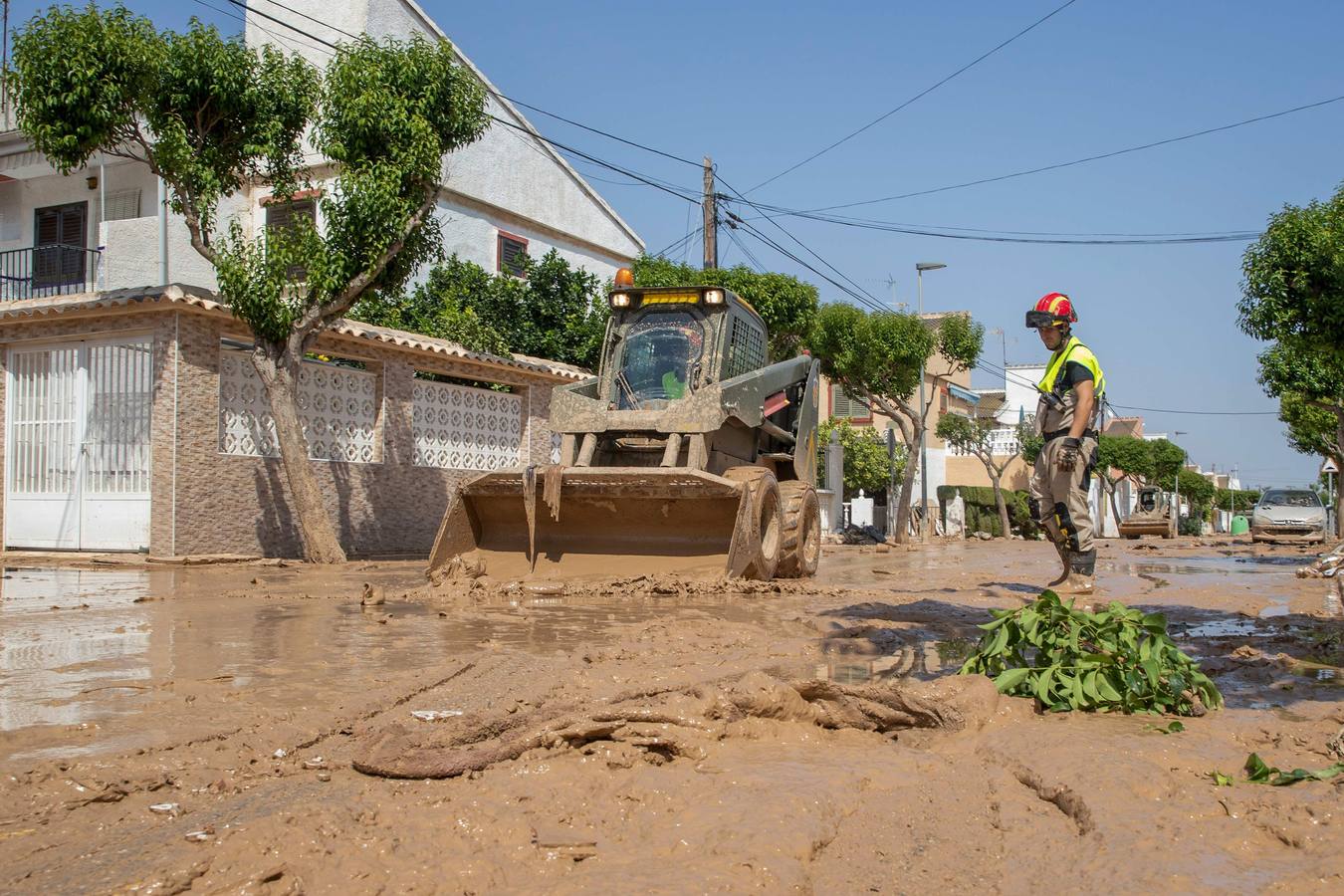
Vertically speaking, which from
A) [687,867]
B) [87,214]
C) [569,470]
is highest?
[87,214]

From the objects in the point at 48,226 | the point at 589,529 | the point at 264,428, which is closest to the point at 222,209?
the point at 48,226

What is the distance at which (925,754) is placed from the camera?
3523mm

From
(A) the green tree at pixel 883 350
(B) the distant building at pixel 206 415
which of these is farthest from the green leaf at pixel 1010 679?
(A) the green tree at pixel 883 350

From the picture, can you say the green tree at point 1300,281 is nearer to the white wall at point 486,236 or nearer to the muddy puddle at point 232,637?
the muddy puddle at point 232,637

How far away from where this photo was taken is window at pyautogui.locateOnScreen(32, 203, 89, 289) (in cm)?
2136

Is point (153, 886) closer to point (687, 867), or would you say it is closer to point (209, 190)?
point (687, 867)

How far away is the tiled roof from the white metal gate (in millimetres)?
539

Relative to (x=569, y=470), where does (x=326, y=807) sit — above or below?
below

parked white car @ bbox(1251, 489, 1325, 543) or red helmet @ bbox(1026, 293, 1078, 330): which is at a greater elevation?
red helmet @ bbox(1026, 293, 1078, 330)

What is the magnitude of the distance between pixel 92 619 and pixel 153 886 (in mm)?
4935

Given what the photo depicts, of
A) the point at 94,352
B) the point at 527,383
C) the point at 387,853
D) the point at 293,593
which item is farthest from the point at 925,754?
the point at 527,383

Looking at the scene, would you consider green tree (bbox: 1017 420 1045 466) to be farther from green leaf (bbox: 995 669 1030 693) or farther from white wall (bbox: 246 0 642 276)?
green leaf (bbox: 995 669 1030 693)

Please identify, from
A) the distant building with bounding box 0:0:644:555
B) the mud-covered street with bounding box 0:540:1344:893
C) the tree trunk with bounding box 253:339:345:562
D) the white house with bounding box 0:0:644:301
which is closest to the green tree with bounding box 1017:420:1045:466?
the white house with bounding box 0:0:644:301

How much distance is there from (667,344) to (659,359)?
15 centimetres
